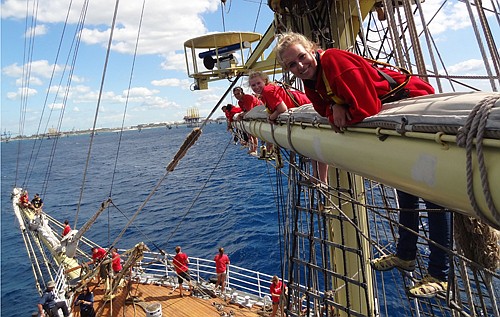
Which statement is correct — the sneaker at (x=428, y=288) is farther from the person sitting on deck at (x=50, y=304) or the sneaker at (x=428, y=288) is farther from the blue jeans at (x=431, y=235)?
the person sitting on deck at (x=50, y=304)

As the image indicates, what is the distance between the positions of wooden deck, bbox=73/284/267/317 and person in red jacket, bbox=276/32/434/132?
6.75m

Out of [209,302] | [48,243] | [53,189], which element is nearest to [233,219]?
[48,243]

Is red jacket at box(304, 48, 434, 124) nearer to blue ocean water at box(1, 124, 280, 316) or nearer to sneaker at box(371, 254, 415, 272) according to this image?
sneaker at box(371, 254, 415, 272)

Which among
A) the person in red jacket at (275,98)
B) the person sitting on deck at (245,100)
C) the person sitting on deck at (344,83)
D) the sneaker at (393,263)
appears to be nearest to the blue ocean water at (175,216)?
the person sitting on deck at (245,100)

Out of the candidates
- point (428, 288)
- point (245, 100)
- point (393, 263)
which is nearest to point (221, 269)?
point (245, 100)

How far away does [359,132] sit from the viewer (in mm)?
1848

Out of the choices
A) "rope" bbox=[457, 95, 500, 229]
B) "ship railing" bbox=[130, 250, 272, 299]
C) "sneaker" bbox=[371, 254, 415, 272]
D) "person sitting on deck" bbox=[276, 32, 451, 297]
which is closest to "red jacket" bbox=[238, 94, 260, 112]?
"ship railing" bbox=[130, 250, 272, 299]

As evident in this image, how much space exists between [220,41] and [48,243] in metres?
8.12

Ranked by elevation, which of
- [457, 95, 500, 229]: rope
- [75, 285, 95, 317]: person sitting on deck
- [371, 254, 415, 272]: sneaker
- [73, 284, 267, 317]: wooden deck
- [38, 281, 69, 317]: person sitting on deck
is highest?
[457, 95, 500, 229]: rope

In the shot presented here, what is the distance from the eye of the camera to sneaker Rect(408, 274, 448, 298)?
8.31 feet

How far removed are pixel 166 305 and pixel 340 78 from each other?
7.80 meters

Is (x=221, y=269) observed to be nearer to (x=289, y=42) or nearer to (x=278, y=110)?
(x=278, y=110)

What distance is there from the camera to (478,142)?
1.05 metres

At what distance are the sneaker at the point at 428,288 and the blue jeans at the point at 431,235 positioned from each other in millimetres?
36
